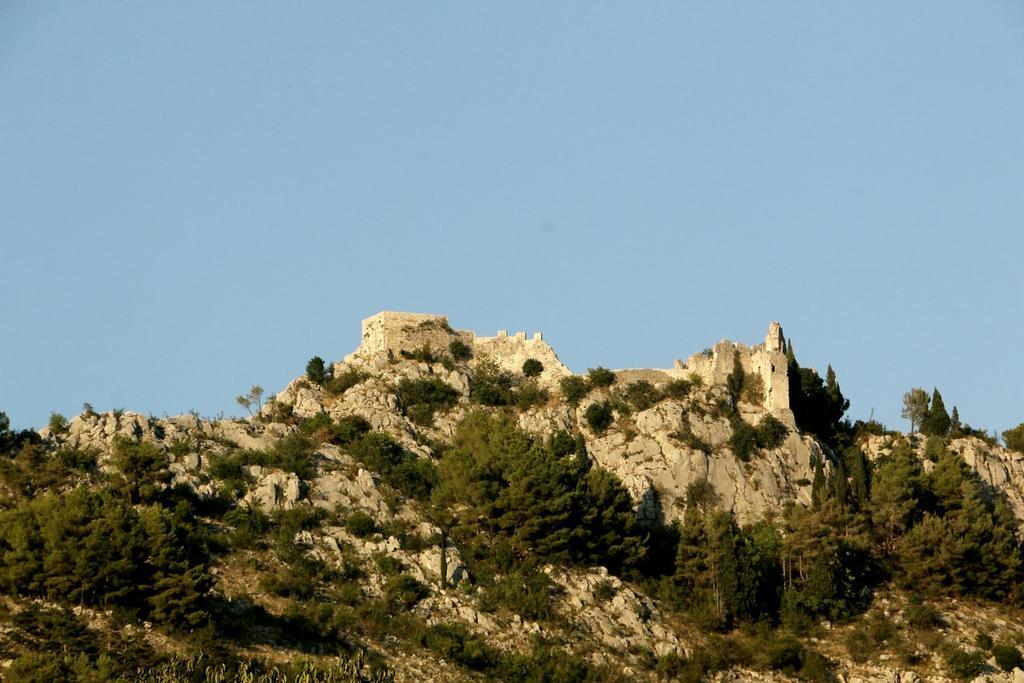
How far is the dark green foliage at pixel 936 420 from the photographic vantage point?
4065 inches

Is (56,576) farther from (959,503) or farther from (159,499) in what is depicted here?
(959,503)

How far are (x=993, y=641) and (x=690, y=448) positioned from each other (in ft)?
53.3

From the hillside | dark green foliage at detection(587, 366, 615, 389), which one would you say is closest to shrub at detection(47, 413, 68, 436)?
the hillside

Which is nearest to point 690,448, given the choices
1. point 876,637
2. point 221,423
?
point 876,637

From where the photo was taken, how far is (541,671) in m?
79.8

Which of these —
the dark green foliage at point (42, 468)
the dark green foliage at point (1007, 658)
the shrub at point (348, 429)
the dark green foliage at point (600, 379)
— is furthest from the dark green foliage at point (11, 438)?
the dark green foliage at point (1007, 658)

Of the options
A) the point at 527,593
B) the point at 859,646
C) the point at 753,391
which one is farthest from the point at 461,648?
the point at 753,391

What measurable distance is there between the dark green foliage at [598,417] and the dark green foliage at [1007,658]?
69.1 feet

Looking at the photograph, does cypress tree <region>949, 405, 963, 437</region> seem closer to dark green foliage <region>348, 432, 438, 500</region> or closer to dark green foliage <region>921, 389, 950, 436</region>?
dark green foliage <region>921, 389, 950, 436</region>

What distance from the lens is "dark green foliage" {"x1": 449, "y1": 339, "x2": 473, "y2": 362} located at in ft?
338

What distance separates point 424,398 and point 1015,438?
28525mm

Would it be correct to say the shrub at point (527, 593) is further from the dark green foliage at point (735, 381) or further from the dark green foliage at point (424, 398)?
the dark green foliage at point (735, 381)

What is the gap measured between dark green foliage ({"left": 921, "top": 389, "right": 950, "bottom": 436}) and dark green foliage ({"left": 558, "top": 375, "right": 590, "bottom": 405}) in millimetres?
16839

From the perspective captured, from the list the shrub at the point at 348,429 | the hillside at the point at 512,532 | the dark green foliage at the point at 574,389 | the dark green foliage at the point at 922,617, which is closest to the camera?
the hillside at the point at 512,532
